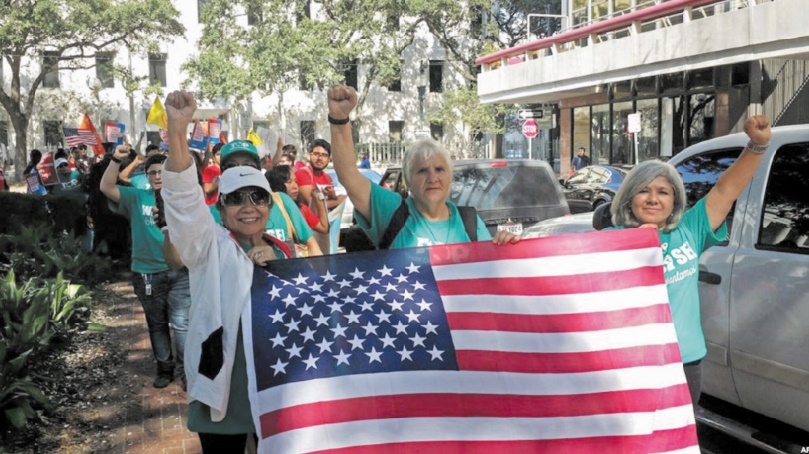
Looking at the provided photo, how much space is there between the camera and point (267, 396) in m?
2.82

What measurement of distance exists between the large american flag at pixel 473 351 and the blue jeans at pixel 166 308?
10.2 feet

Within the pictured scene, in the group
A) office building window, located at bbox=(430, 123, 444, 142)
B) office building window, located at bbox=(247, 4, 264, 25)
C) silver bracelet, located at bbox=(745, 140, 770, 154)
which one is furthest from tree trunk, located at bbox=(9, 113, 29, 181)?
silver bracelet, located at bbox=(745, 140, 770, 154)

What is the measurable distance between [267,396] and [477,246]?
1.08m

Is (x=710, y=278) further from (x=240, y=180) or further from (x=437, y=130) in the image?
(x=437, y=130)

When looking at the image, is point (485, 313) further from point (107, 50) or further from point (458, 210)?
point (107, 50)

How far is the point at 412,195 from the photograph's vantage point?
143 inches

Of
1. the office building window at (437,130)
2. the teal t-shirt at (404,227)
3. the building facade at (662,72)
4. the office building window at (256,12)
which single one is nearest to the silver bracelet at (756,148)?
the teal t-shirt at (404,227)

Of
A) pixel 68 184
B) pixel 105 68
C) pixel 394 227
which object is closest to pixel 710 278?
pixel 394 227

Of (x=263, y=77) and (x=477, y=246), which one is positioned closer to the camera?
(x=477, y=246)

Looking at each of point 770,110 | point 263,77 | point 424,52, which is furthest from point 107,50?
point 770,110

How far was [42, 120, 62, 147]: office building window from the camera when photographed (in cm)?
4406

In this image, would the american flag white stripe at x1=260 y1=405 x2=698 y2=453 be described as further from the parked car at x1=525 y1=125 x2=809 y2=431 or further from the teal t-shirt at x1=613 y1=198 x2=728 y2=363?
the parked car at x1=525 y1=125 x2=809 y2=431

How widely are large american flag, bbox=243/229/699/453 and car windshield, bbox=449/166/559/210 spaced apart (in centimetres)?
538

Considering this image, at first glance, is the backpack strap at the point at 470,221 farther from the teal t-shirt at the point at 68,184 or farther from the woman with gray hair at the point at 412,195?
the teal t-shirt at the point at 68,184
